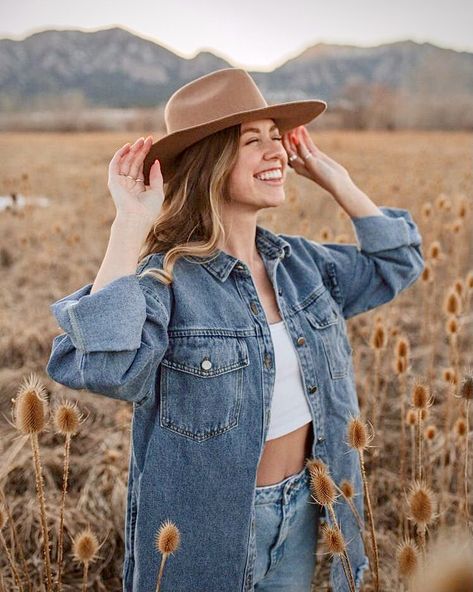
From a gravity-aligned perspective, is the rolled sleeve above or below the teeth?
below

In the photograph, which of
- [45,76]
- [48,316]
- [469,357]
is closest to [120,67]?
[45,76]

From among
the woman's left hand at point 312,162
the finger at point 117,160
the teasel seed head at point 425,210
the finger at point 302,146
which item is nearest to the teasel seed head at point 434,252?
the teasel seed head at point 425,210

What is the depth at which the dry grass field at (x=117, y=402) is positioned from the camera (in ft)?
7.62

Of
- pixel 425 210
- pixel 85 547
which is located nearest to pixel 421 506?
pixel 85 547

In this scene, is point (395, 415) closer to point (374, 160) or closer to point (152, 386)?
point (152, 386)

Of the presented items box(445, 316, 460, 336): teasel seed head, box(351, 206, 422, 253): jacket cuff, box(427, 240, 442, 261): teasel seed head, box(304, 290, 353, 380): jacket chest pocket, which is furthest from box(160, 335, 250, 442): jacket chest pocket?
box(427, 240, 442, 261): teasel seed head

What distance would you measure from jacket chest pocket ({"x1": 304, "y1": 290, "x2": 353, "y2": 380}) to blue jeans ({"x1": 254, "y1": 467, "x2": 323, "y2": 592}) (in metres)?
0.32

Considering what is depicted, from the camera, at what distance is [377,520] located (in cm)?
268

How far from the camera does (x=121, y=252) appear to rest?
143cm

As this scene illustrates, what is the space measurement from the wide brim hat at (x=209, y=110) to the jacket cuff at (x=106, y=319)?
47 cm

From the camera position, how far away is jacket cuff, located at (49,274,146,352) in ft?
4.37

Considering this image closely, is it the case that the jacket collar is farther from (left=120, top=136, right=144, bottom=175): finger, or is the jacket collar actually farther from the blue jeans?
the blue jeans

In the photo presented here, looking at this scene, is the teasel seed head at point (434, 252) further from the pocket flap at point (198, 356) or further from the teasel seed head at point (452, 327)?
the pocket flap at point (198, 356)

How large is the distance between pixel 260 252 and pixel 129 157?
0.53 metres
